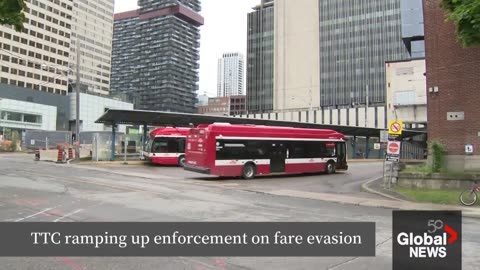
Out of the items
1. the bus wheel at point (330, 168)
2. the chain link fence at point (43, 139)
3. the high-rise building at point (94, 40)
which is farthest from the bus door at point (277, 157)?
the high-rise building at point (94, 40)

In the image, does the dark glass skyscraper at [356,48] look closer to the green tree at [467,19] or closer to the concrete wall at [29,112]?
the concrete wall at [29,112]

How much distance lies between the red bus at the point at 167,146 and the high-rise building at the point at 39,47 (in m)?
90.1

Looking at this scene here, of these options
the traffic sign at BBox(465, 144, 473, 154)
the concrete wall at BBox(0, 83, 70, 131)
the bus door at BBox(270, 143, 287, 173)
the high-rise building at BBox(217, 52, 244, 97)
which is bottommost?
the bus door at BBox(270, 143, 287, 173)

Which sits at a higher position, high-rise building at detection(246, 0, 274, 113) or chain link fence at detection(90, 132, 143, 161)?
high-rise building at detection(246, 0, 274, 113)

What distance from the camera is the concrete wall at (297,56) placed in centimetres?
13188

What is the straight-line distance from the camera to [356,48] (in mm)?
131000

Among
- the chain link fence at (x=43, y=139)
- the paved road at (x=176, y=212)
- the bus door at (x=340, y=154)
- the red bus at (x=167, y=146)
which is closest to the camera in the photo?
the paved road at (x=176, y=212)

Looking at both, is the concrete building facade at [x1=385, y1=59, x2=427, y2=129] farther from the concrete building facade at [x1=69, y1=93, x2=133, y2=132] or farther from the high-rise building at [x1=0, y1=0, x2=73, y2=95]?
the high-rise building at [x1=0, y1=0, x2=73, y2=95]

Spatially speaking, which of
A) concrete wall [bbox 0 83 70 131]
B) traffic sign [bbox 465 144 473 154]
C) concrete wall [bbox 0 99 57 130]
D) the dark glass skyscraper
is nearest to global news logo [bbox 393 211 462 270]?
traffic sign [bbox 465 144 473 154]

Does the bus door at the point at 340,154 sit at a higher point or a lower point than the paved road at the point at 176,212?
higher

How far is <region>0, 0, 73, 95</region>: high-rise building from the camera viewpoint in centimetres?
11775

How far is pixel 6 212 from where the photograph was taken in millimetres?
10469

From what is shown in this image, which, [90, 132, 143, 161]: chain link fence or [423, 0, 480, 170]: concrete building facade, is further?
[90, 132, 143, 161]: chain link fence

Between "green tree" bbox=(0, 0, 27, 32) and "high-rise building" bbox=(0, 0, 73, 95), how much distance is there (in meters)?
110
